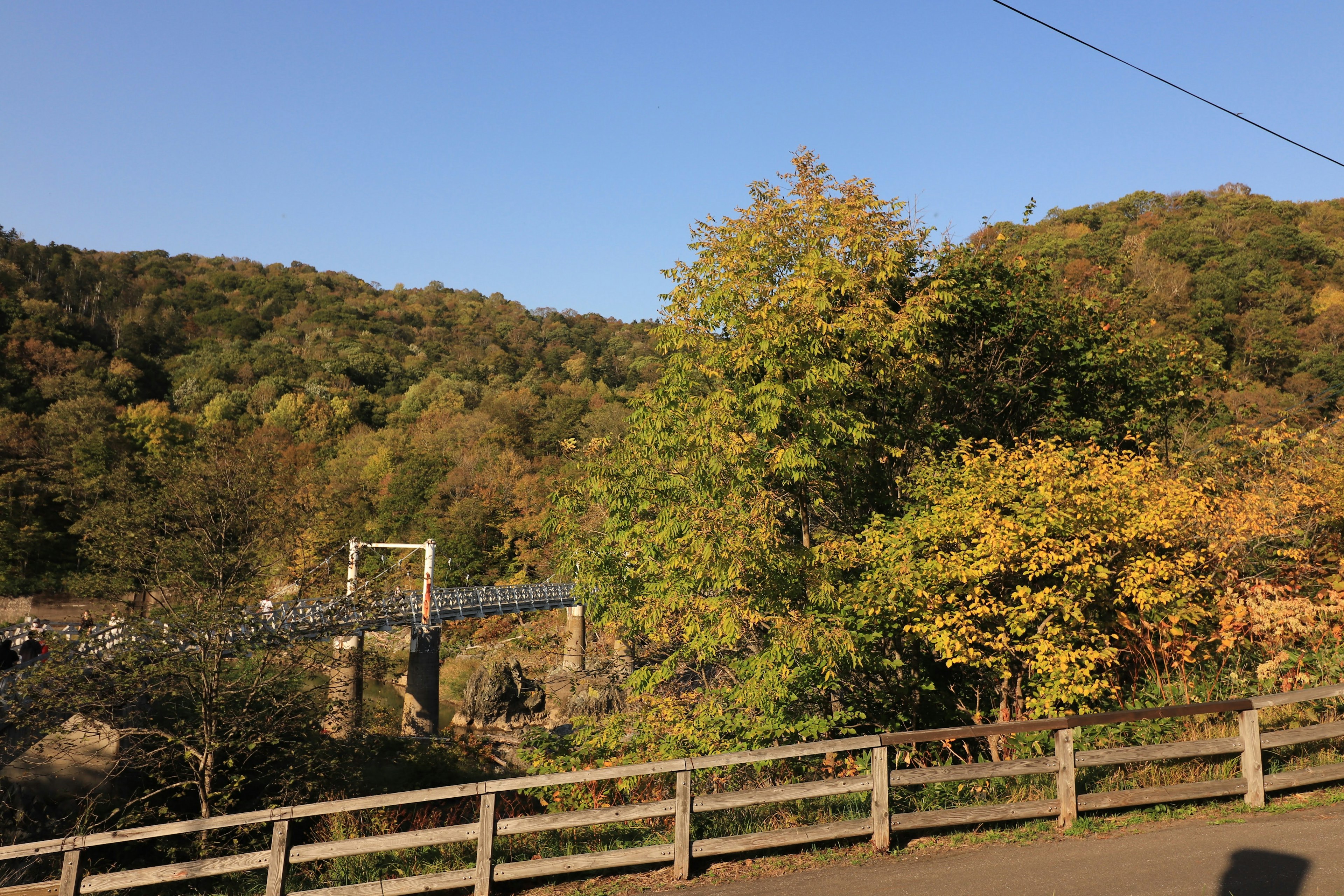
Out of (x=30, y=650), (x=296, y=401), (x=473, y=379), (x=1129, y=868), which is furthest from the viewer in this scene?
(x=473, y=379)

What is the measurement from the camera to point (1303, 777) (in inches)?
270

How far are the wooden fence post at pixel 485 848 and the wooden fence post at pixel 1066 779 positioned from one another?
13.7ft

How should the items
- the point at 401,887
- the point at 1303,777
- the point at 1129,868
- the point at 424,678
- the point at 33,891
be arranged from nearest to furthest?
the point at 1129,868
the point at 401,887
the point at 33,891
the point at 1303,777
the point at 424,678

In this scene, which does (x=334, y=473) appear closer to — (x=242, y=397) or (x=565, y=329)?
(x=242, y=397)

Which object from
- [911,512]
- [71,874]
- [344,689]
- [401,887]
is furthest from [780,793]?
[344,689]

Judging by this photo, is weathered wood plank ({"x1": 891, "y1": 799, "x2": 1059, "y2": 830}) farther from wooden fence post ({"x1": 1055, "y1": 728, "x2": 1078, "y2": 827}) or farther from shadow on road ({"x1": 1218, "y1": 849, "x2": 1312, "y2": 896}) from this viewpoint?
shadow on road ({"x1": 1218, "y1": 849, "x2": 1312, "y2": 896})

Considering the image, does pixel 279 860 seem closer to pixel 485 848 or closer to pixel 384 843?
pixel 384 843

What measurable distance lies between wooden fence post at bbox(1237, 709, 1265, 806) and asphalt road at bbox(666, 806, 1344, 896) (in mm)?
285

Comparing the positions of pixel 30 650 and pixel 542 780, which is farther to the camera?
pixel 30 650

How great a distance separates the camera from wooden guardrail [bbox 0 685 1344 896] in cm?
601

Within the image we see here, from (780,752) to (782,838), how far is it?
0.68 metres

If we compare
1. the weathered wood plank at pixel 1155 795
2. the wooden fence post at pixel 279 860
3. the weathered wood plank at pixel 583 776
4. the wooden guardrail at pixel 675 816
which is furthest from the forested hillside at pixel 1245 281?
the wooden fence post at pixel 279 860

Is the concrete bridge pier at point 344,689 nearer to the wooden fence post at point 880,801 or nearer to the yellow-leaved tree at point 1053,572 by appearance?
the yellow-leaved tree at point 1053,572

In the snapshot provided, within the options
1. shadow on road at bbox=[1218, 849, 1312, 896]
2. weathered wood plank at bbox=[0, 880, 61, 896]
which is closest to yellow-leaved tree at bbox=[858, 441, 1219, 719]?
shadow on road at bbox=[1218, 849, 1312, 896]
